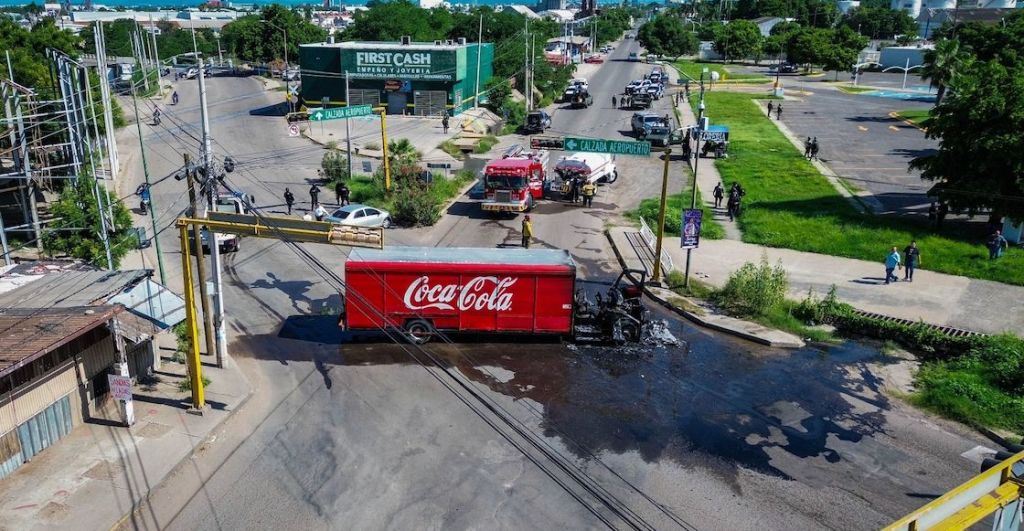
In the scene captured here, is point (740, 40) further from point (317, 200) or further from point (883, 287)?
point (883, 287)

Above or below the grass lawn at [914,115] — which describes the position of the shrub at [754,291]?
below

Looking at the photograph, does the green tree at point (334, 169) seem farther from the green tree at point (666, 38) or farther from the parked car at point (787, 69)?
the green tree at point (666, 38)

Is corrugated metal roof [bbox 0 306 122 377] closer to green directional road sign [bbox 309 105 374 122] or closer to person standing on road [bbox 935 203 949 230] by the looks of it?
green directional road sign [bbox 309 105 374 122]

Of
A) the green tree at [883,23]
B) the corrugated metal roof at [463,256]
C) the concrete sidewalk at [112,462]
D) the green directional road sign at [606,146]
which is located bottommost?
the concrete sidewalk at [112,462]

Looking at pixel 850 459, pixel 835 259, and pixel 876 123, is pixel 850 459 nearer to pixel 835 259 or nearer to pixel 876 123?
pixel 835 259

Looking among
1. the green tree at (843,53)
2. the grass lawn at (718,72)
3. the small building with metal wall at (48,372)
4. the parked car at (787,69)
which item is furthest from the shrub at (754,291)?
the parked car at (787,69)

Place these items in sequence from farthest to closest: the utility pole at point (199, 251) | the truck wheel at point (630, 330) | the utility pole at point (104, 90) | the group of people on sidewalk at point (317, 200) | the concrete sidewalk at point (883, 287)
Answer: the utility pole at point (104, 90), the group of people on sidewalk at point (317, 200), the concrete sidewalk at point (883, 287), the truck wheel at point (630, 330), the utility pole at point (199, 251)
